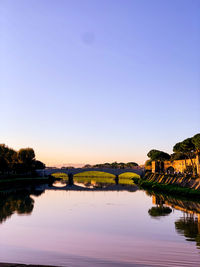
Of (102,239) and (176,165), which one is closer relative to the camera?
(102,239)

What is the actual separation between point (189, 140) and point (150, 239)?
66.5 m

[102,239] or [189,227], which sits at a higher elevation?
[189,227]

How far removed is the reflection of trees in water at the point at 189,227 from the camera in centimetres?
1905

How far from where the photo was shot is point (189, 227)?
22.7 meters

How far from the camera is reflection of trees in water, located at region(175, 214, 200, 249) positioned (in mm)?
19047

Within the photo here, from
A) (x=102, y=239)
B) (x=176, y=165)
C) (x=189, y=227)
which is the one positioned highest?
(x=176, y=165)

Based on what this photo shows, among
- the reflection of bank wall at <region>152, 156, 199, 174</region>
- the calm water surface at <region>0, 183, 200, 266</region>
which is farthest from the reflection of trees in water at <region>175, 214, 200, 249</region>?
the reflection of bank wall at <region>152, 156, 199, 174</region>

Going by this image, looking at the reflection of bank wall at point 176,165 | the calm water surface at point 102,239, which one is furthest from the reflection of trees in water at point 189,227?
the reflection of bank wall at point 176,165

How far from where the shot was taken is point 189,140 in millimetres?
82062

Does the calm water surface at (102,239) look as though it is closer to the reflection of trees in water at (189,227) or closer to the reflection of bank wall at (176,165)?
the reflection of trees in water at (189,227)

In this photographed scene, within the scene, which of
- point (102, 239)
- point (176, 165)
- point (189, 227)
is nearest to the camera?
point (102, 239)

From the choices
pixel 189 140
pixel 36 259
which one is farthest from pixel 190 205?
pixel 189 140

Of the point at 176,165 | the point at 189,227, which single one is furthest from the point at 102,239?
the point at 176,165

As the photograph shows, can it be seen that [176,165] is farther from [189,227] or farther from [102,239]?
[102,239]
